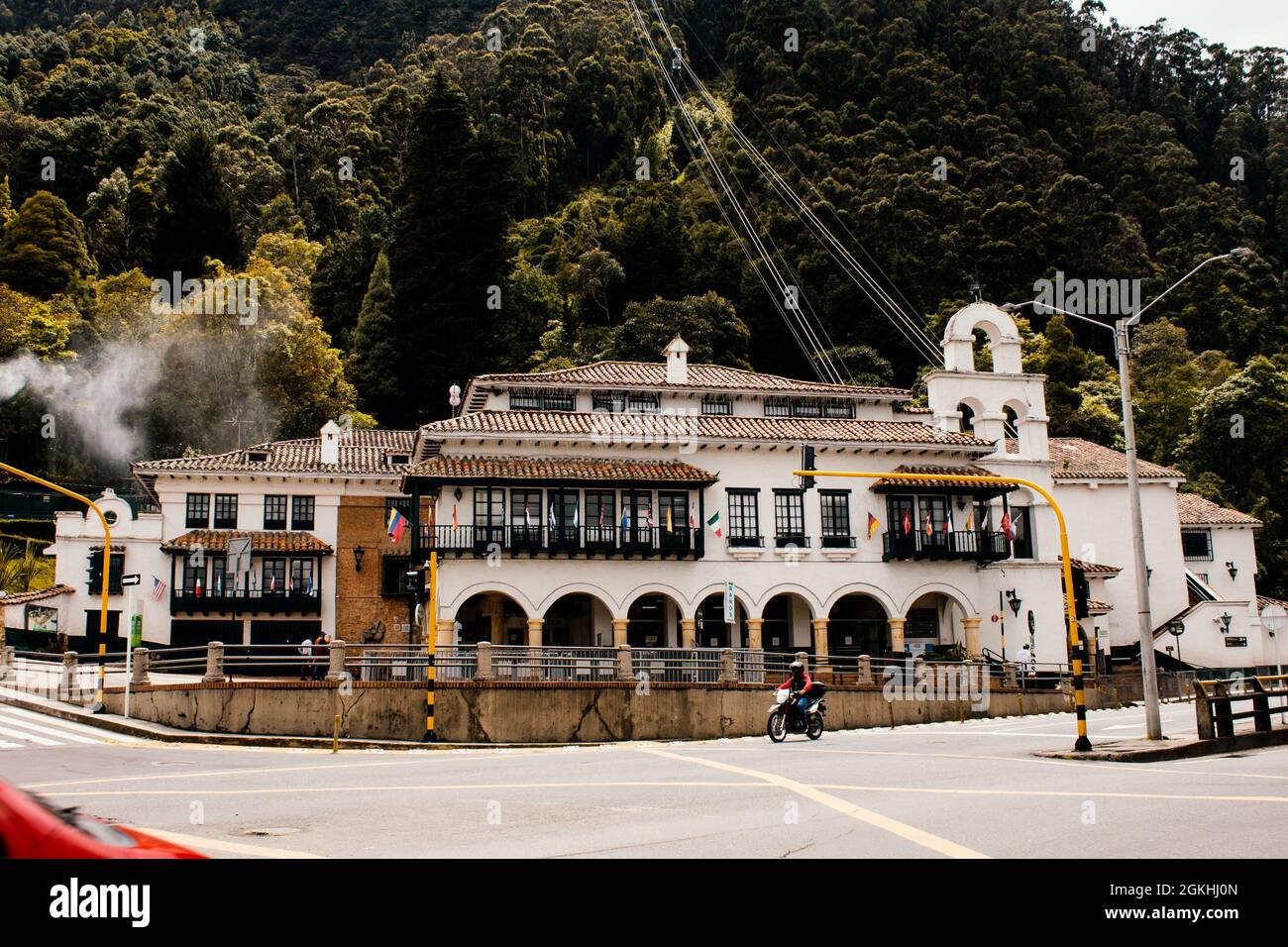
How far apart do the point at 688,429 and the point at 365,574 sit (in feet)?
55.5

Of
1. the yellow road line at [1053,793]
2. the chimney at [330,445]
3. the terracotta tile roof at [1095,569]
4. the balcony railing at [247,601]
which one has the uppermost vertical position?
the chimney at [330,445]

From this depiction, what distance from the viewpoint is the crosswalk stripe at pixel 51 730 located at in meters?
25.8

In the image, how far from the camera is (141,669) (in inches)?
1166

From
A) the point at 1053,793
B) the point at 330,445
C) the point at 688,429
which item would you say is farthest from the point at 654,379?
the point at 1053,793

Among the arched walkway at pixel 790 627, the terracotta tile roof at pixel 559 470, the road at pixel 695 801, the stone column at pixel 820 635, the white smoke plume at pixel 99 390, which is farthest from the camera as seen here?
the white smoke plume at pixel 99 390

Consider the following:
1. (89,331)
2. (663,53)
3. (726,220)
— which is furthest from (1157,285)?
(89,331)

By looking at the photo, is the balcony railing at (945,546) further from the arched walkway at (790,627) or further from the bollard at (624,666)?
the bollard at (624,666)

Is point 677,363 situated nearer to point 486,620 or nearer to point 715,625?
point 715,625

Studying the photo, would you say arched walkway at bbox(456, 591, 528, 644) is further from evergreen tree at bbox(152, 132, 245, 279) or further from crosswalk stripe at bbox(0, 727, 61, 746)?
evergreen tree at bbox(152, 132, 245, 279)

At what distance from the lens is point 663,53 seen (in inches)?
4966

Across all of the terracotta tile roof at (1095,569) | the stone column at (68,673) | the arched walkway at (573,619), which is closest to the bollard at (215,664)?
the stone column at (68,673)

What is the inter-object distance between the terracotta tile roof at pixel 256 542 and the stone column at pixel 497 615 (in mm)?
10590

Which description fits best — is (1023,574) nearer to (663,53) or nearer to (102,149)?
(102,149)

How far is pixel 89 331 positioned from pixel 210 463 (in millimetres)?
24482
